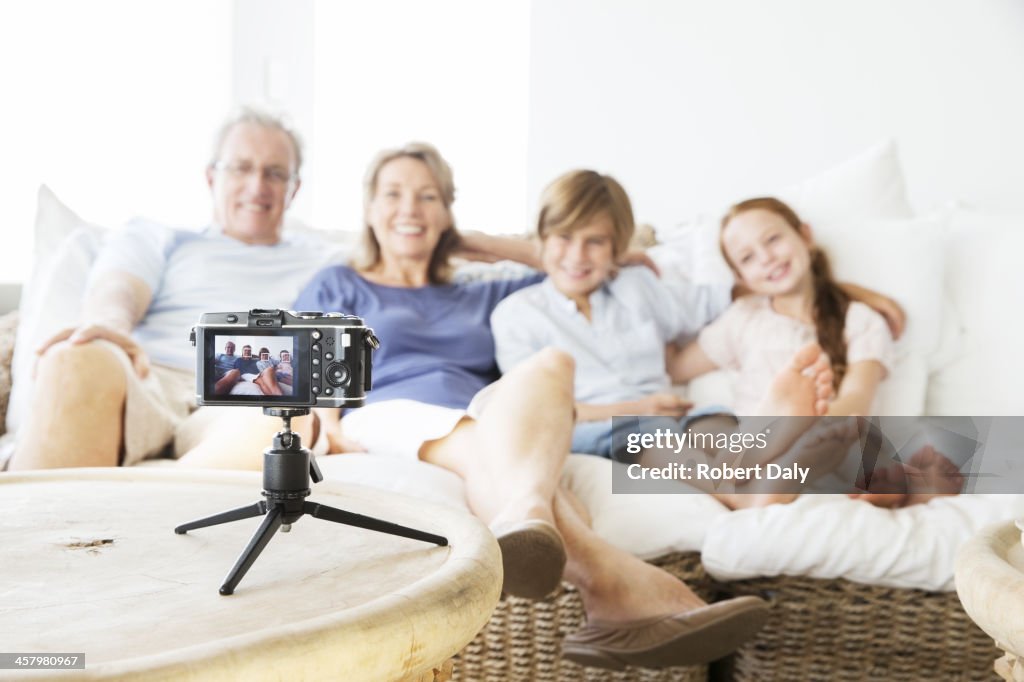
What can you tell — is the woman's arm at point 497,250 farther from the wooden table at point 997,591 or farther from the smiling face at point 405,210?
the wooden table at point 997,591

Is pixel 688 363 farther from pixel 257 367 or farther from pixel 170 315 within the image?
pixel 257 367

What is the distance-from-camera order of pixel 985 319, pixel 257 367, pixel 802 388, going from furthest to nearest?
pixel 985 319 → pixel 802 388 → pixel 257 367

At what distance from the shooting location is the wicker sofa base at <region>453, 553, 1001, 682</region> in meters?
1.31

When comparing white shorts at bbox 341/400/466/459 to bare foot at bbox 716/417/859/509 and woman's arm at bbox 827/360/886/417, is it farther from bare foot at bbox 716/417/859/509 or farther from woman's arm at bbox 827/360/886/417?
woman's arm at bbox 827/360/886/417

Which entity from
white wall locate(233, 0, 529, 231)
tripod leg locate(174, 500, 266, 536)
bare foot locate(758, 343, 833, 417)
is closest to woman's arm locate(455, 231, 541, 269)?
bare foot locate(758, 343, 833, 417)

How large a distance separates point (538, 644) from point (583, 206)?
0.78 m

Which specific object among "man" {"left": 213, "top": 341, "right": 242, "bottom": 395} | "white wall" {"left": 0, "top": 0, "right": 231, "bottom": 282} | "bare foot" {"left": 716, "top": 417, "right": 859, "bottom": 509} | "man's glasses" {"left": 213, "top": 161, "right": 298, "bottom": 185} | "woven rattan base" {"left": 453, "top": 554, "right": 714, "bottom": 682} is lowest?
"woven rattan base" {"left": 453, "top": 554, "right": 714, "bottom": 682}

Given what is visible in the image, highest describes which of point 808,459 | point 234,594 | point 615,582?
point 234,594

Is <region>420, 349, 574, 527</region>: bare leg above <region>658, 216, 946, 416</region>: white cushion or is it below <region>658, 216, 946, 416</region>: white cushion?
below

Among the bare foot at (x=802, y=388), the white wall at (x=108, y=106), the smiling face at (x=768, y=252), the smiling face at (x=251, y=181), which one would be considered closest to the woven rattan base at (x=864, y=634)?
the bare foot at (x=802, y=388)

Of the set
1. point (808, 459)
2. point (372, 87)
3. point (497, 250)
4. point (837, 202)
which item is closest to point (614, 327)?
point (497, 250)

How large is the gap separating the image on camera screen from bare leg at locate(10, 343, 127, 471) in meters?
0.82

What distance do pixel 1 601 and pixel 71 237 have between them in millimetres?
1369

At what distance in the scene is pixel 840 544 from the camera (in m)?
1.29
